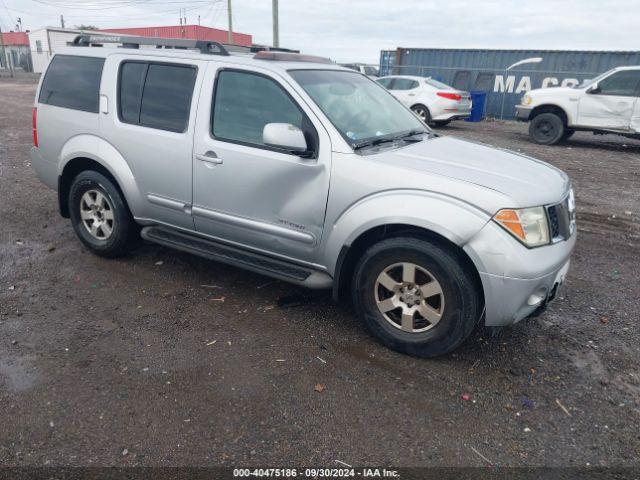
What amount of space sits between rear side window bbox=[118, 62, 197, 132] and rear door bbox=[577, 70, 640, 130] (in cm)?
1113

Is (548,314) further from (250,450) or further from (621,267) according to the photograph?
(250,450)

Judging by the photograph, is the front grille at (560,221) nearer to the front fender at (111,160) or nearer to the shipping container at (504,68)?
the front fender at (111,160)

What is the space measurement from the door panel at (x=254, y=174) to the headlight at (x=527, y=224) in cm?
115

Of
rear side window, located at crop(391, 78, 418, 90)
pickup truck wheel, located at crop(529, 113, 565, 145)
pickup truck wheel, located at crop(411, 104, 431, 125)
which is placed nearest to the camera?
pickup truck wheel, located at crop(529, 113, 565, 145)

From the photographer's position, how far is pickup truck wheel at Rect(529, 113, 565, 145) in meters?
12.7

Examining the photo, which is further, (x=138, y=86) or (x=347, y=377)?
(x=138, y=86)

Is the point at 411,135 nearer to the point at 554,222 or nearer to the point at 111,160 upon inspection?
the point at 554,222

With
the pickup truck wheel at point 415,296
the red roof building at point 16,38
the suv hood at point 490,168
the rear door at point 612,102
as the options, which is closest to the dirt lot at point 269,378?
the pickup truck wheel at point 415,296

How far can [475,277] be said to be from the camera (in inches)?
122

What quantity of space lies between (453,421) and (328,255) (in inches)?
52.1

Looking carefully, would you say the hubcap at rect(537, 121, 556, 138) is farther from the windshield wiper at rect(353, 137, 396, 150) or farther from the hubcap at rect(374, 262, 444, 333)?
the hubcap at rect(374, 262, 444, 333)

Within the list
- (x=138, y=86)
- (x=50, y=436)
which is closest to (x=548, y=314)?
(x=50, y=436)

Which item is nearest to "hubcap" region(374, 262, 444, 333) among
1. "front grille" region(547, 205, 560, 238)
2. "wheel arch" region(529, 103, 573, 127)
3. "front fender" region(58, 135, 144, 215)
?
"front grille" region(547, 205, 560, 238)

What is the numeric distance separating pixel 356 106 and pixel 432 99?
469 inches
